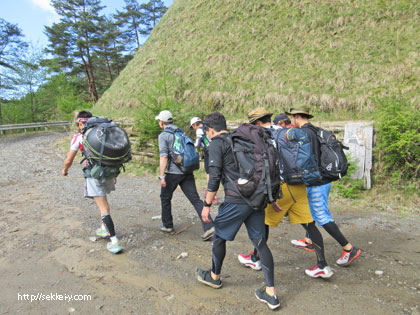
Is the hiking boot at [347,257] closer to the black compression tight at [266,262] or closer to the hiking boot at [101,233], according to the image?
the black compression tight at [266,262]

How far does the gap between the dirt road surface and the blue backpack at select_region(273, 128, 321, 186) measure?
1.26m

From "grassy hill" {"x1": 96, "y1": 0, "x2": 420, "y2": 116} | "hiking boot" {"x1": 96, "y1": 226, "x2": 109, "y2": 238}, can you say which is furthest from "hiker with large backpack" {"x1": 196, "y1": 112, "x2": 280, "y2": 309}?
"grassy hill" {"x1": 96, "y1": 0, "x2": 420, "y2": 116}

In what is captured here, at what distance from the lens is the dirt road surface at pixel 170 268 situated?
274cm

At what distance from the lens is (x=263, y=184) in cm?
253

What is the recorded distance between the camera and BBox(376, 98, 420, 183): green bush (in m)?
5.59

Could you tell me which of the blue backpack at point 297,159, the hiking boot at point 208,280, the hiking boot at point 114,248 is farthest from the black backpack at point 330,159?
the hiking boot at point 114,248

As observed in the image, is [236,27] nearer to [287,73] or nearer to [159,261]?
[287,73]

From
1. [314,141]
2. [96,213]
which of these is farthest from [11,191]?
[314,141]

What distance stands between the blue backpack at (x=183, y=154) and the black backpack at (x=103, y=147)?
2.49ft

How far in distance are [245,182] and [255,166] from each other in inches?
7.4

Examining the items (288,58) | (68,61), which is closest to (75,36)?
(68,61)

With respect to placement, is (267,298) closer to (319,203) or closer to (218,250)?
(218,250)

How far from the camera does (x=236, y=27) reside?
46.6ft

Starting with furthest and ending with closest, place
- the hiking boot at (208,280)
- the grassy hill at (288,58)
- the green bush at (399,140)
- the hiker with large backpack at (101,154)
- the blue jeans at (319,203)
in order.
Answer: the grassy hill at (288,58), the green bush at (399,140), the hiker with large backpack at (101,154), the blue jeans at (319,203), the hiking boot at (208,280)
